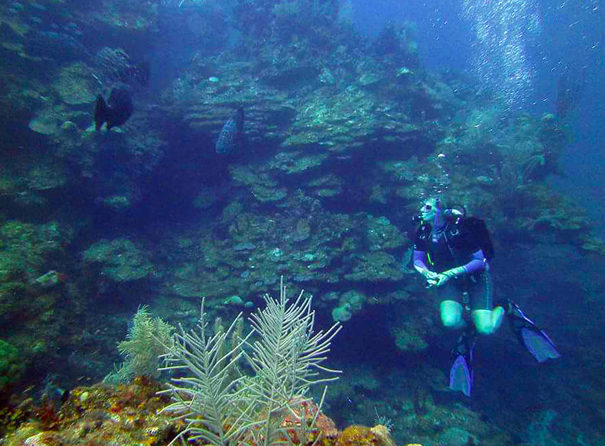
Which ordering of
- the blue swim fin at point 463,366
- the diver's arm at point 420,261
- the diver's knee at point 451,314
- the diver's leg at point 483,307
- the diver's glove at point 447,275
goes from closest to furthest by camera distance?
the diver's glove at point 447,275, the blue swim fin at point 463,366, the diver's leg at point 483,307, the diver's arm at point 420,261, the diver's knee at point 451,314

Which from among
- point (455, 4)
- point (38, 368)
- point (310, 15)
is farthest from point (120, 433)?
point (455, 4)

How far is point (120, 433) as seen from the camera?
1690mm

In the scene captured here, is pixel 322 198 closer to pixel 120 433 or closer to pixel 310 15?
pixel 120 433

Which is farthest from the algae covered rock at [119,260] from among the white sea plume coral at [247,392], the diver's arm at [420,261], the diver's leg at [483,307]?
the diver's leg at [483,307]

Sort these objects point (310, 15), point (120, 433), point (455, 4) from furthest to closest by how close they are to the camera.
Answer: point (455, 4)
point (310, 15)
point (120, 433)

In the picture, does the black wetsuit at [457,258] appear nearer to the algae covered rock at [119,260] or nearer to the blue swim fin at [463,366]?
the blue swim fin at [463,366]

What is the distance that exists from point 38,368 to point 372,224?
25.9 feet

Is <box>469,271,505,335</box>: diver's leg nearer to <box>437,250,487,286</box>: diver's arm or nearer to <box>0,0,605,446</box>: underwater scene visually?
<box>0,0,605,446</box>: underwater scene

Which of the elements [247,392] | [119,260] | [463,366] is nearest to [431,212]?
[463,366]

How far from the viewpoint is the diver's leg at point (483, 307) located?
5203 mm

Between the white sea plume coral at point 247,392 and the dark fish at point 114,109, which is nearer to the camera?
the white sea plume coral at point 247,392

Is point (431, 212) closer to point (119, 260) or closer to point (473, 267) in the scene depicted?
point (473, 267)

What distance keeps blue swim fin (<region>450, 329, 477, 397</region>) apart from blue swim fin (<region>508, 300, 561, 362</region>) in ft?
2.34

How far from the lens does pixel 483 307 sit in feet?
17.9
